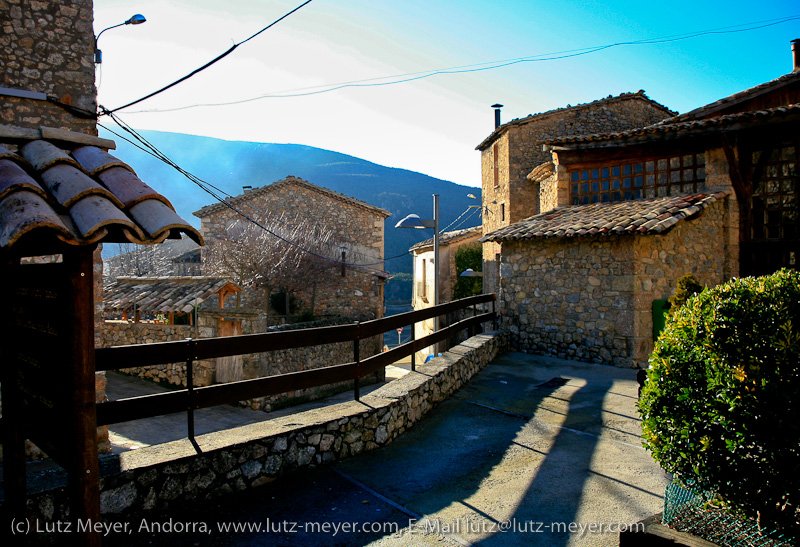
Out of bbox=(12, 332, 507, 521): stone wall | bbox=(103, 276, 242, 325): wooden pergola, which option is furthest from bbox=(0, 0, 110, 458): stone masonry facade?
bbox=(103, 276, 242, 325): wooden pergola

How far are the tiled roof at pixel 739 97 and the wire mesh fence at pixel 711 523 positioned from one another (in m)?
12.1

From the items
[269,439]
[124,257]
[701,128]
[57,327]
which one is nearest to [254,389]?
[269,439]

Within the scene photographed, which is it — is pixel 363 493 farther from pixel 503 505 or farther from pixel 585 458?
pixel 585 458

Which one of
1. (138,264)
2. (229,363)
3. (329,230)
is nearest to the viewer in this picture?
(229,363)

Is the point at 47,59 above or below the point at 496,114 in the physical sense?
below

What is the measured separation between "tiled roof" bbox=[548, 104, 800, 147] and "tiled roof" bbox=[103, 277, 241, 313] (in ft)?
31.6

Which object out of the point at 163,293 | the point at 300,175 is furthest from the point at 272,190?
the point at 300,175

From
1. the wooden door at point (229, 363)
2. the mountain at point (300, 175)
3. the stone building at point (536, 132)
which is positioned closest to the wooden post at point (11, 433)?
the wooden door at point (229, 363)

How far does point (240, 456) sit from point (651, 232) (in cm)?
798

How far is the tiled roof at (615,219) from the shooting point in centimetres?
935

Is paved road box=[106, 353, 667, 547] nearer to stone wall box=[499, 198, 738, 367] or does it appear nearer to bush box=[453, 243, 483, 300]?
stone wall box=[499, 198, 738, 367]

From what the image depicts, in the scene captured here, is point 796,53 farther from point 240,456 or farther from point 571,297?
point 240,456

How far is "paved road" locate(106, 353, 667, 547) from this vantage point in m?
3.37

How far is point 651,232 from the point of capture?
9164 millimetres
